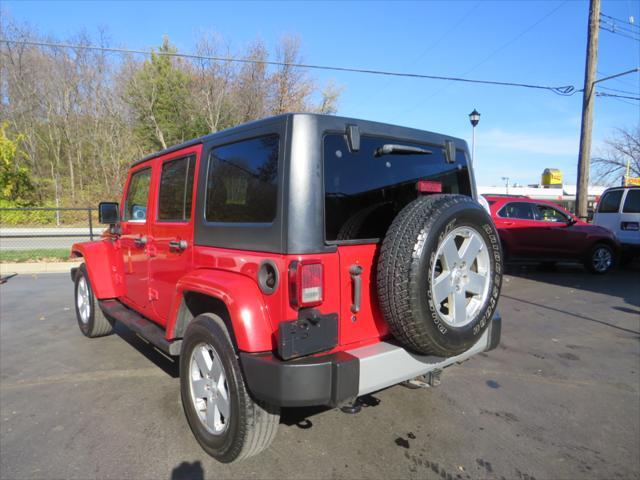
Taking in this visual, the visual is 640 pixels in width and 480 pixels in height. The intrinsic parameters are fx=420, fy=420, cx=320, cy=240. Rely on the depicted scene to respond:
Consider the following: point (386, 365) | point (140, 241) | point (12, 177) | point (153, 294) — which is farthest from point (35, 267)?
point (12, 177)

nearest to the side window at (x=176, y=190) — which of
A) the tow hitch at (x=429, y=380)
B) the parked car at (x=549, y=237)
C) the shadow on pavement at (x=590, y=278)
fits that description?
the tow hitch at (x=429, y=380)

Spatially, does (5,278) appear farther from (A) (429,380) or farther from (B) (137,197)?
(A) (429,380)

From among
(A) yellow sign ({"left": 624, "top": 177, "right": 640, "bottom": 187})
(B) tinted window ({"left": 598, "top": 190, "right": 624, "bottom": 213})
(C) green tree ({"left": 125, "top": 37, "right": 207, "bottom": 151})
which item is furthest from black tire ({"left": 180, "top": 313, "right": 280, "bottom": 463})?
(A) yellow sign ({"left": 624, "top": 177, "right": 640, "bottom": 187})

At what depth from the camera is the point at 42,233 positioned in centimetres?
1567

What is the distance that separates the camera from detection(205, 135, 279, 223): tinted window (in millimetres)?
2377

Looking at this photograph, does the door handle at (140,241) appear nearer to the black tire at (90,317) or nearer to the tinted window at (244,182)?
the tinted window at (244,182)

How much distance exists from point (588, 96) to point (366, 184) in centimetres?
1483

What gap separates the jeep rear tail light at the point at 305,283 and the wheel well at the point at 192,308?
660mm

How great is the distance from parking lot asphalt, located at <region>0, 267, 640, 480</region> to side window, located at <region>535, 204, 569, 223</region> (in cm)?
542

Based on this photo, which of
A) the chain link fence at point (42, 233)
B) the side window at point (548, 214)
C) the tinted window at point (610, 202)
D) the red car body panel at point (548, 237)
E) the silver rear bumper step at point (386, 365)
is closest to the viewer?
the silver rear bumper step at point (386, 365)

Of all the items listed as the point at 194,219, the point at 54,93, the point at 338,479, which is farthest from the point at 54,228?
the point at 338,479

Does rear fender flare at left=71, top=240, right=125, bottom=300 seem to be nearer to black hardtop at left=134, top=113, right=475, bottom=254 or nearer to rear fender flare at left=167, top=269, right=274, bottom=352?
rear fender flare at left=167, top=269, right=274, bottom=352

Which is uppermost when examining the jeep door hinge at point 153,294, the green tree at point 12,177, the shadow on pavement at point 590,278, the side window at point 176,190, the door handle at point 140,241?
the green tree at point 12,177

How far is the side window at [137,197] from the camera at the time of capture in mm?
3910
